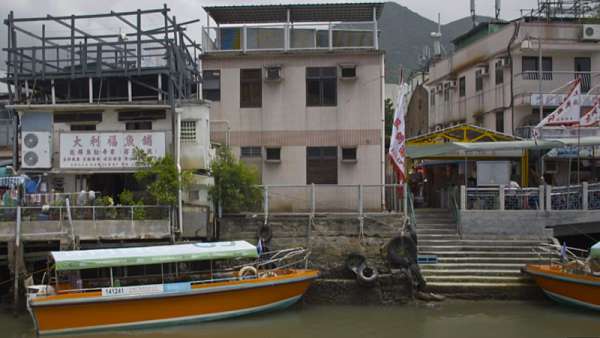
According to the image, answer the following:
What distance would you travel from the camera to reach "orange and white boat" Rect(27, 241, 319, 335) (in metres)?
16.9

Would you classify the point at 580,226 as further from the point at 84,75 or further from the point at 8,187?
the point at 8,187

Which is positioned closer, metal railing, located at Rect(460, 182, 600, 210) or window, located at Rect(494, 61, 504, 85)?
metal railing, located at Rect(460, 182, 600, 210)

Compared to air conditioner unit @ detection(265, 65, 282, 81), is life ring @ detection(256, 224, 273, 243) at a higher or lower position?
lower

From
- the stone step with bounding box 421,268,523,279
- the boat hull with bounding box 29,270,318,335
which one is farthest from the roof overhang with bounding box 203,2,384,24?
the boat hull with bounding box 29,270,318,335

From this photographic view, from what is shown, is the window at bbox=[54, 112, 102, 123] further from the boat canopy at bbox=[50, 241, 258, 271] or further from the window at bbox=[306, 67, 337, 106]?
the window at bbox=[306, 67, 337, 106]

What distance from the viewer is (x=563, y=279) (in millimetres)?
18078

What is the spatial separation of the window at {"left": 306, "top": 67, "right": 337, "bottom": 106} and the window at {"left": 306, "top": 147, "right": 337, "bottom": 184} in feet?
5.88

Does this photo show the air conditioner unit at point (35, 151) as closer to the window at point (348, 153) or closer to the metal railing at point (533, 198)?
the window at point (348, 153)

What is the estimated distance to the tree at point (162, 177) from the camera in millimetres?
20303

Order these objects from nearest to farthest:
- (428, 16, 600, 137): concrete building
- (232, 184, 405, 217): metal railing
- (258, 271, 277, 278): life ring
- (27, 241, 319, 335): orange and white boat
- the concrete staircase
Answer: (27, 241, 319, 335): orange and white boat, (258, 271, 277, 278): life ring, the concrete staircase, (232, 184, 405, 217): metal railing, (428, 16, 600, 137): concrete building

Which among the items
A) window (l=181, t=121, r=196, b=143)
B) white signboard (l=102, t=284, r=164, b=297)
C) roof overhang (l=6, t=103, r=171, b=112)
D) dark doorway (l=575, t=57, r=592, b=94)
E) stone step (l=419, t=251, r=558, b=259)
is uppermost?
dark doorway (l=575, t=57, r=592, b=94)

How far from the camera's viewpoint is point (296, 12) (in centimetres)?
2536

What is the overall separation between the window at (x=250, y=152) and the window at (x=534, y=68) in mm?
12813

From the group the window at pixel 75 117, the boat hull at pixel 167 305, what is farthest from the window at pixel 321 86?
the boat hull at pixel 167 305
